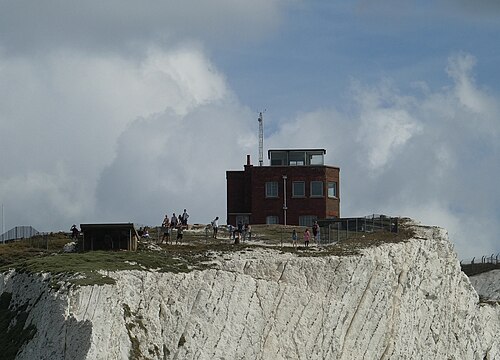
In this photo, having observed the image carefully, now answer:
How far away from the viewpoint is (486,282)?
439 ft

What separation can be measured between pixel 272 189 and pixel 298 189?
2.18m

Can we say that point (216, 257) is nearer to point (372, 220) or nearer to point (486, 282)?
point (372, 220)

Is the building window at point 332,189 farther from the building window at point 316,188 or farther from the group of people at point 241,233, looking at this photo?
the group of people at point 241,233

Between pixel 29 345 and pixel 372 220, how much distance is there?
36.5 metres

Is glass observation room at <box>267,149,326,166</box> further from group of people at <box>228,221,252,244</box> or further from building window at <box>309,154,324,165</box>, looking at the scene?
group of people at <box>228,221,252,244</box>

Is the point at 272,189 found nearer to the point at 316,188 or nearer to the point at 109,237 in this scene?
the point at 316,188

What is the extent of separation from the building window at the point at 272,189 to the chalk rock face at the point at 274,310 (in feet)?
61.7

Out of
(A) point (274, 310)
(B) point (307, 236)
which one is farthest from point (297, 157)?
(A) point (274, 310)

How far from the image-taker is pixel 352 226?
95875 millimetres

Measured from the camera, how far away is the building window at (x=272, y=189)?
366 ft

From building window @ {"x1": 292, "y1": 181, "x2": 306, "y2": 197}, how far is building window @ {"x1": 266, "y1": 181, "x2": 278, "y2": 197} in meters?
1.48

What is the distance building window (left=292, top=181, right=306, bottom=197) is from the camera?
111 meters

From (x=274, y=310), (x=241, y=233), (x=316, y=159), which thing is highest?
(x=316, y=159)

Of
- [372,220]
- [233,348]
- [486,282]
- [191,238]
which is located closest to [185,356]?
[233,348]
